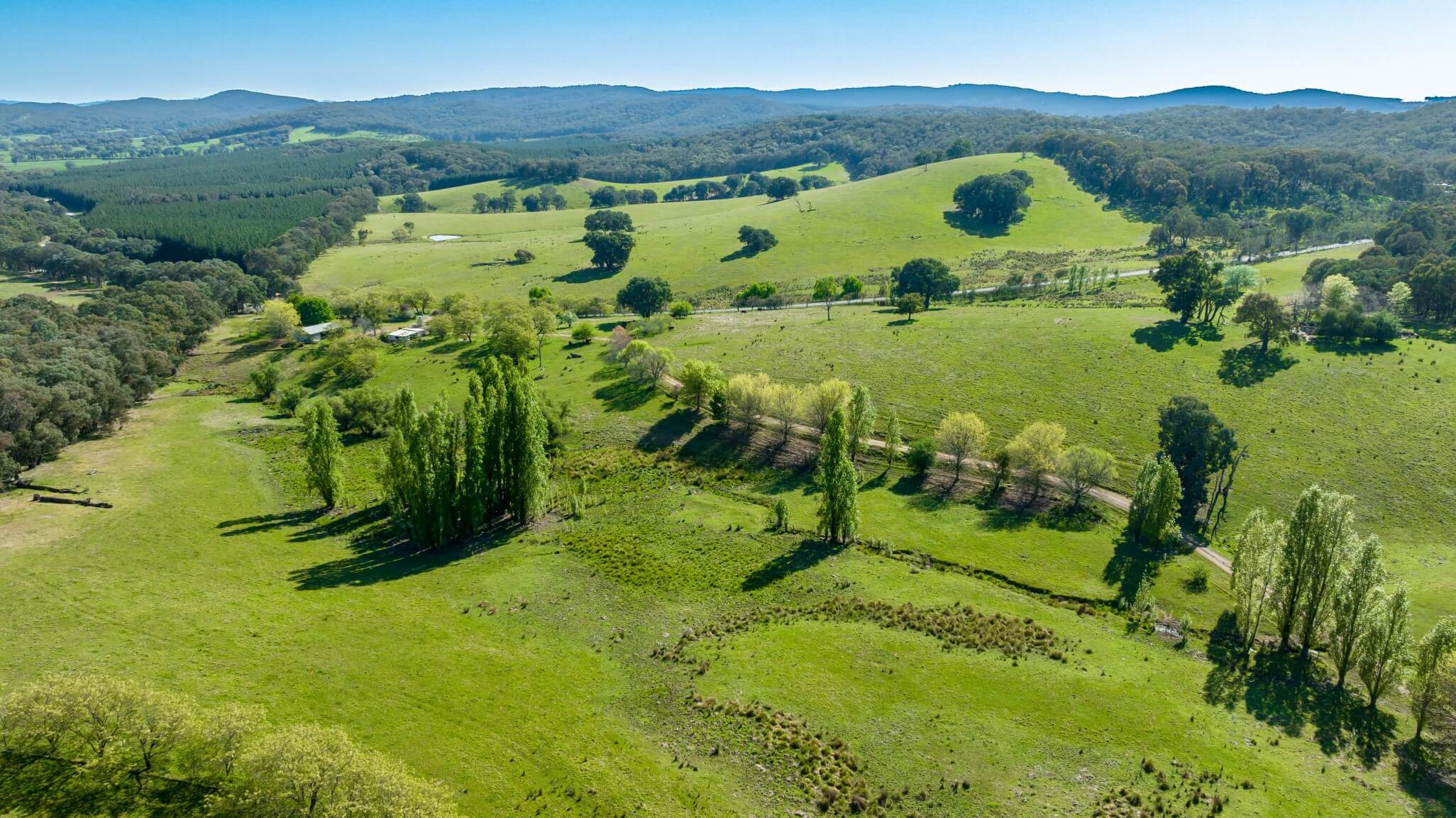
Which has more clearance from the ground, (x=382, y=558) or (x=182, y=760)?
(x=182, y=760)

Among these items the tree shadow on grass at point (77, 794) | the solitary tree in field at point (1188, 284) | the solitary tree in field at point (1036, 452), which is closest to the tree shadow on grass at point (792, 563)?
the solitary tree in field at point (1036, 452)

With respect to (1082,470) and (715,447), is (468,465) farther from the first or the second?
(1082,470)

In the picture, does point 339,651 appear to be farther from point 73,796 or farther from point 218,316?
point 218,316

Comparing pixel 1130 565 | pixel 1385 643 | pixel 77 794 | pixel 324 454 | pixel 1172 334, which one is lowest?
pixel 1130 565

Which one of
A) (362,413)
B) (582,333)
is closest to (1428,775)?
(362,413)

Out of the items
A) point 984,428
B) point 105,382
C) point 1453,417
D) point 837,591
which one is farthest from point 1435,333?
point 105,382

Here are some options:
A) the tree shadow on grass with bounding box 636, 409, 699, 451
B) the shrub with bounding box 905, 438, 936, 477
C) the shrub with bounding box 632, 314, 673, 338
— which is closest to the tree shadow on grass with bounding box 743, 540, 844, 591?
the shrub with bounding box 905, 438, 936, 477

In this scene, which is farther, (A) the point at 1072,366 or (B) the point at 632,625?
(A) the point at 1072,366
